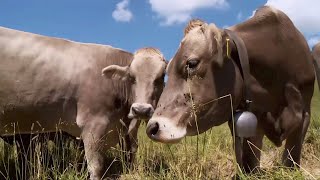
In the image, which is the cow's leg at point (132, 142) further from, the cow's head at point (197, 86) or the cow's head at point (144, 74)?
the cow's head at point (197, 86)

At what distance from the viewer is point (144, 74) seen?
20.5 feet

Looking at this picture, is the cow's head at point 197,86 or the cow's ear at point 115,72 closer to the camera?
the cow's head at point 197,86

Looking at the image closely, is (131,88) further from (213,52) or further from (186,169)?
(213,52)

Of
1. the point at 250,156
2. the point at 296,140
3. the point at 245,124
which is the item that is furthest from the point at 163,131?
the point at 296,140

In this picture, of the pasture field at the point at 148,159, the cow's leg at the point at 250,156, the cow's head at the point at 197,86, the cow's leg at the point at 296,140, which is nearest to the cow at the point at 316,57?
the cow's leg at the point at 296,140

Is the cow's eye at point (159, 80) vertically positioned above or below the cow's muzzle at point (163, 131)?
above

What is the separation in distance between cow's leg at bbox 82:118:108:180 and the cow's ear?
726mm

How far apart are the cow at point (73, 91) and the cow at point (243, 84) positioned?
1.87m

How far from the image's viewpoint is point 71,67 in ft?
20.6

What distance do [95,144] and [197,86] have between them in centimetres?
262


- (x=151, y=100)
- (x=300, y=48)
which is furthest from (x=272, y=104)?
(x=151, y=100)

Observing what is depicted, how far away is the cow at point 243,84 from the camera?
11.8ft

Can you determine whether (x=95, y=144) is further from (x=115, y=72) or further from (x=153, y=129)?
(x=153, y=129)

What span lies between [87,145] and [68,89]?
2.90 ft
